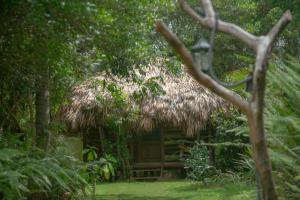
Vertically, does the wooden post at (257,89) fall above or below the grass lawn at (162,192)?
above

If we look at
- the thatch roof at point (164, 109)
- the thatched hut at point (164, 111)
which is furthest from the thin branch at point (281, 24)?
the thatch roof at point (164, 109)

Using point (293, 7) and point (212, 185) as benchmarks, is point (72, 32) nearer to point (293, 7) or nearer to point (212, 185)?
point (293, 7)

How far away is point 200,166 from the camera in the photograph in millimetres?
12172

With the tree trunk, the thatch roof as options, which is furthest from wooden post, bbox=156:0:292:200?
the thatch roof

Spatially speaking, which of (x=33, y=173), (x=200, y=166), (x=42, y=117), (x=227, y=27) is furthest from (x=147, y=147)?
(x=227, y=27)

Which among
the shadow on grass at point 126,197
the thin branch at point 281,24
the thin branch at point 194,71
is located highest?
the thin branch at point 281,24

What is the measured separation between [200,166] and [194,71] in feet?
33.6

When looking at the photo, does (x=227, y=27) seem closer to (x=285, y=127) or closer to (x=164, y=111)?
(x=285, y=127)

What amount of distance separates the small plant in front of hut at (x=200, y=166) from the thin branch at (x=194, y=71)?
976cm

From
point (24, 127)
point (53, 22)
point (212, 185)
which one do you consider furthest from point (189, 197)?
point (53, 22)

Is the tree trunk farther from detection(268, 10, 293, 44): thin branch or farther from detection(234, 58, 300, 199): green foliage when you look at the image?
detection(268, 10, 293, 44): thin branch

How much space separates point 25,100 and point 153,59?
1.59 m

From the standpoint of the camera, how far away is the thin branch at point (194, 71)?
2.02 metres

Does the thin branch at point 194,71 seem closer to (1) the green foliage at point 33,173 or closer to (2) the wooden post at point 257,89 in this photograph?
(2) the wooden post at point 257,89
